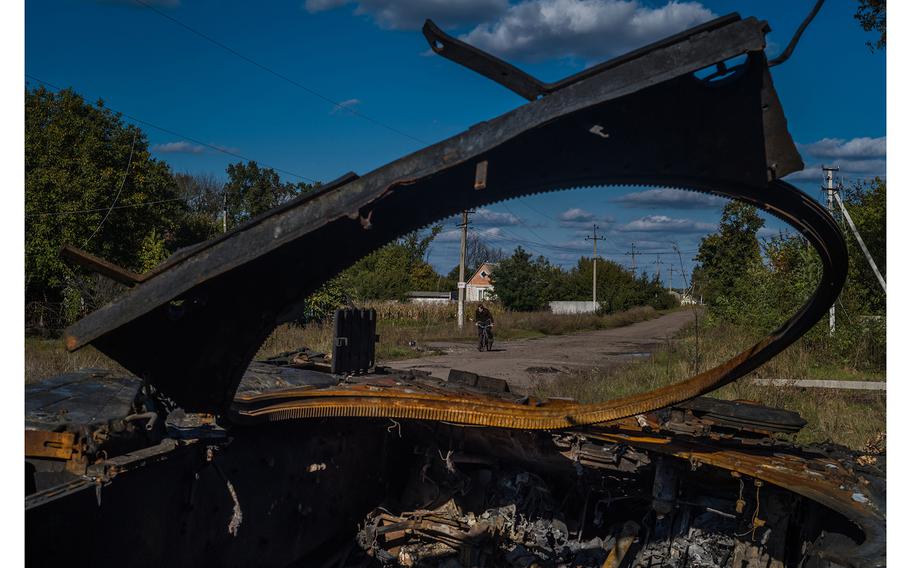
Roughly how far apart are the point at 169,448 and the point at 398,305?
1311 inches

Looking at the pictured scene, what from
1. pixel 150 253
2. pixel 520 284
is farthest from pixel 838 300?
pixel 520 284

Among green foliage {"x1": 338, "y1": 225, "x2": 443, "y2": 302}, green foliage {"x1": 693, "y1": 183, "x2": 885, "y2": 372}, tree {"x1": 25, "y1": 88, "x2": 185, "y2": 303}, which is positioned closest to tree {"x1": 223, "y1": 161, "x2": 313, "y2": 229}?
green foliage {"x1": 338, "y1": 225, "x2": 443, "y2": 302}

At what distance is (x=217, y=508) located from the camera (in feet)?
11.1

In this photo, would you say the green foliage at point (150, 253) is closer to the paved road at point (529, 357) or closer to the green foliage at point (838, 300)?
the paved road at point (529, 357)

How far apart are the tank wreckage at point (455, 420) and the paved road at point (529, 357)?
321 inches

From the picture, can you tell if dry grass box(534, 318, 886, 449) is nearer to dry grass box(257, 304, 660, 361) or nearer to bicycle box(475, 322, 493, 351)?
bicycle box(475, 322, 493, 351)

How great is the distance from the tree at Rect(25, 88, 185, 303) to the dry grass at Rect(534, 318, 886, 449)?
47.4ft

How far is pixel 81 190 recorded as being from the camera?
2106 centimetres

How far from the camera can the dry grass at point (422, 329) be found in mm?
19342

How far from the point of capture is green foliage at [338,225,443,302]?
38.4 meters

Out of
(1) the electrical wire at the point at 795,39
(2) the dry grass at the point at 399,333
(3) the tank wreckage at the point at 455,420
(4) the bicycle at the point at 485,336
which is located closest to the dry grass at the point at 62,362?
(2) the dry grass at the point at 399,333

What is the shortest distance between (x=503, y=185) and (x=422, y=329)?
89.8 feet

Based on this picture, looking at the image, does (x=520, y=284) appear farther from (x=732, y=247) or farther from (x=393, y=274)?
(x=732, y=247)

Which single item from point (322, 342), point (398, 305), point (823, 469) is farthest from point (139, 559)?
point (398, 305)
